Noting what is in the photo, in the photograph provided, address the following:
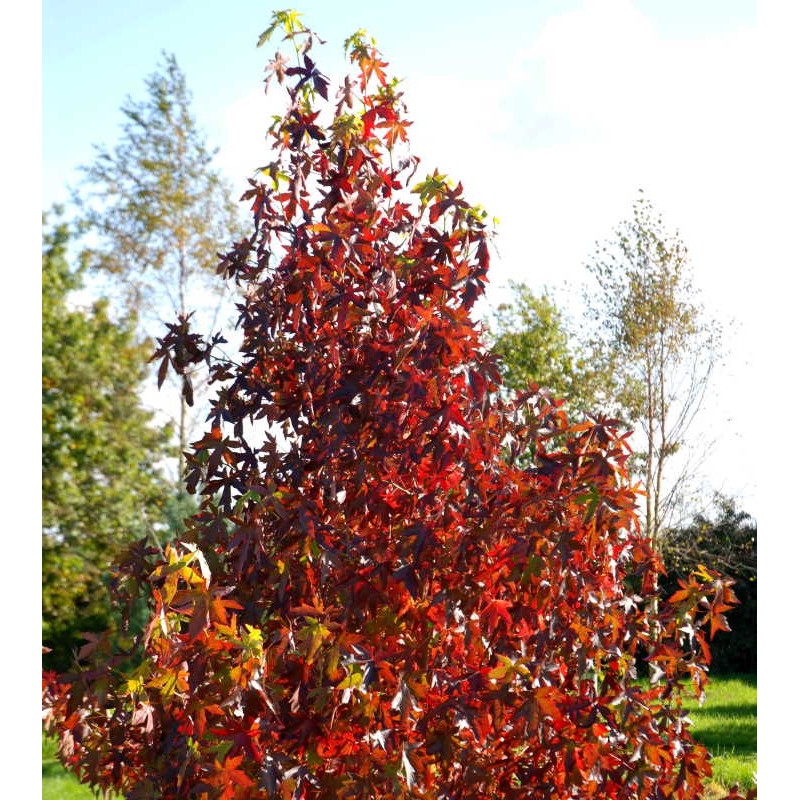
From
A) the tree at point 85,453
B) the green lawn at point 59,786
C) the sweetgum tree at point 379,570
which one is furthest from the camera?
the tree at point 85,453

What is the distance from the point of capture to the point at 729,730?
6453mm

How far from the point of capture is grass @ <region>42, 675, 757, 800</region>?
5.15 m

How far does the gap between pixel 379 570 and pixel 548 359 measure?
8259 millimetres

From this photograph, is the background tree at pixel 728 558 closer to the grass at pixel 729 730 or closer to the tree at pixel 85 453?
the grass at pixel 729 730

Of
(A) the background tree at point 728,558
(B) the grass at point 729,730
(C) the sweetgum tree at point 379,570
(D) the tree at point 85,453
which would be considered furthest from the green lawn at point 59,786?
(A) the background tree at point 728,558

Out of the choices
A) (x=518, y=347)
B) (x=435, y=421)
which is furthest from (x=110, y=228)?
(x=435, y=421)

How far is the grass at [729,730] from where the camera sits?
16.8 ft

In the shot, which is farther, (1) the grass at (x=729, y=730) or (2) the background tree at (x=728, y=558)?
(2) the background tree at (x=728, y=558)

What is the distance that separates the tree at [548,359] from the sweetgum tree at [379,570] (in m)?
7.56

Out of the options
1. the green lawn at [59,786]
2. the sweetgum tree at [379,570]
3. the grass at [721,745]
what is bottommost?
the green lawn at [59,786]

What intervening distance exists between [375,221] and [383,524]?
858 millimetres

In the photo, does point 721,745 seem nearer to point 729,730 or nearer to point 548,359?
point 729,730

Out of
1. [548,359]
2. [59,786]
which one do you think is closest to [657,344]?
[548,359]

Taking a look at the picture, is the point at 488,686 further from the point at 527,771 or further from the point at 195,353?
the point at 195,353
